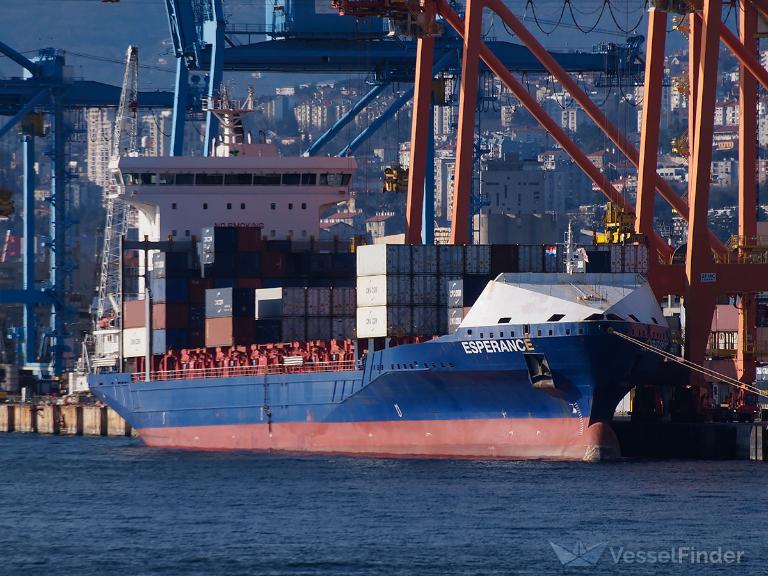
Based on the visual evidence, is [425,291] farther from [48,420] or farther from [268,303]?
[48,420]

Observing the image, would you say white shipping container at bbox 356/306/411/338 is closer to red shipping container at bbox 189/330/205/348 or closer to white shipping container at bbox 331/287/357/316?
white shipping container at bbox 331/287/357/316

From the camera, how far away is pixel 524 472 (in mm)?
45438

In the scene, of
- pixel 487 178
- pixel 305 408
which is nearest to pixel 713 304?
pixel 305 408

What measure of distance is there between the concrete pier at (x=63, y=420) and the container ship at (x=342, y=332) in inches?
307

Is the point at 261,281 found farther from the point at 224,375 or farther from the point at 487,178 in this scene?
the point at 487,178

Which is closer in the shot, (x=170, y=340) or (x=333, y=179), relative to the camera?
(x=170, y=340)

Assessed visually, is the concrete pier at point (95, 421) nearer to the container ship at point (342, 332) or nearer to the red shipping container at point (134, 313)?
the container ship at point (342, 332)

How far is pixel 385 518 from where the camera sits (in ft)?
125

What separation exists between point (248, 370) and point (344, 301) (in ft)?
11.7

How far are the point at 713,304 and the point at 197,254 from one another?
1717 centimetres

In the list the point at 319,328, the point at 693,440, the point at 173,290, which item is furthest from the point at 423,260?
the point at 173,290

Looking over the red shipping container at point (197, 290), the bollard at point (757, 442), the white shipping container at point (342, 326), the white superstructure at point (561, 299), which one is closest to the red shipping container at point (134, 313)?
the red shipping container at point (197, 290)

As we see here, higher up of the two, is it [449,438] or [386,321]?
[386,321]

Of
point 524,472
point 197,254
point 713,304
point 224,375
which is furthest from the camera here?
point 197,254
